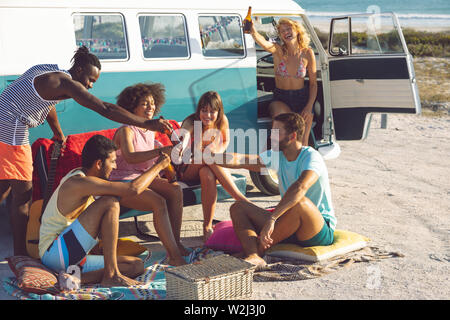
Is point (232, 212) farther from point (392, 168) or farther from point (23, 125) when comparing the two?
point (392, 168)

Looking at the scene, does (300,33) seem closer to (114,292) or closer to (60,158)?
(60,158)

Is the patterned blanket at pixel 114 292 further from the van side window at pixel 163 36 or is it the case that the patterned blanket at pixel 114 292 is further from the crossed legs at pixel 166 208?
the van side window at pixel 163 36

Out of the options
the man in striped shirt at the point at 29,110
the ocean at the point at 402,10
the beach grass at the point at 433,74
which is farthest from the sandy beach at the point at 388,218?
the ocean at the point at 402,10

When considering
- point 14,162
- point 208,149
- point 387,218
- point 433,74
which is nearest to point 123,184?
point 14,162

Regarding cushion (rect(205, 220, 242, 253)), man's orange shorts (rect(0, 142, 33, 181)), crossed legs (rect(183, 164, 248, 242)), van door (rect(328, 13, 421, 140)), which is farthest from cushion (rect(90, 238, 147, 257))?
van door (rect(328, 13, 421, 140))

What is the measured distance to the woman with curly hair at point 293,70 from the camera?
6.74 metres

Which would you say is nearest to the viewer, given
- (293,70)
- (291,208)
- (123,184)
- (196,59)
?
(123,184)

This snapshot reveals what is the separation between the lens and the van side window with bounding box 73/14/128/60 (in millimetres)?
6055

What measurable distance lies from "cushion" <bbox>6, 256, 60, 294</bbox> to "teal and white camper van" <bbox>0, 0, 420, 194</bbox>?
1797 millimetres

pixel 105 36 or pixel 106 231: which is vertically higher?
pixel 105 36

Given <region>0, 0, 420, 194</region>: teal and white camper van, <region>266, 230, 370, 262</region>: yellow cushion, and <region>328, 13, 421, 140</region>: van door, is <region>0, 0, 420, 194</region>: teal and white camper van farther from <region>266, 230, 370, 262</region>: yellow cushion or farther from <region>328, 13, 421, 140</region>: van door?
<region>266, 230, 370, 262</region>: yellow cushion

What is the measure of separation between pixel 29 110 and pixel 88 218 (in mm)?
992

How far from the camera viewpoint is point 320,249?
15.8 feet

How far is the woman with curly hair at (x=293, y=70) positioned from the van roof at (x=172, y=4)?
0.40 meters
